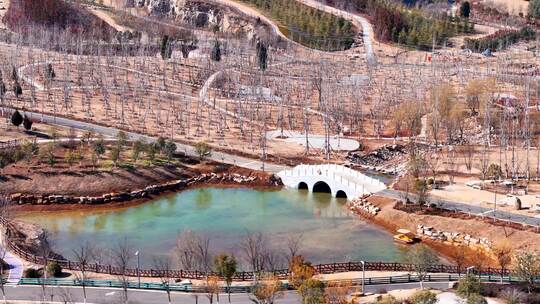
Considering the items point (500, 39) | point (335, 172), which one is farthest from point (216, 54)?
point (335, 172)

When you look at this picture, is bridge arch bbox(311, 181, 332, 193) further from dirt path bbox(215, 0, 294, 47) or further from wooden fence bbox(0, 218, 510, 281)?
dirt path bbox(215, 0, 294, 47)

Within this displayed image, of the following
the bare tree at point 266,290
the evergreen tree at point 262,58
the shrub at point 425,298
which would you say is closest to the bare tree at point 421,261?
the shrub at point 425,298

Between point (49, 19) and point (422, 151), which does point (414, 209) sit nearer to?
point (422, 151)

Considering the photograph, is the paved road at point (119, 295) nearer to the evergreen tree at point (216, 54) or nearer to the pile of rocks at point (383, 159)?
the pile of rocks at point (383, 159)

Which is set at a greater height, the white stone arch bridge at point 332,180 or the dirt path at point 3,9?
the dirt path at point 3,9

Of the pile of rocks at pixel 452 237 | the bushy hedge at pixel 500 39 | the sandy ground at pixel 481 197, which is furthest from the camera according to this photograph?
the bushy hedge at pixel 500 39

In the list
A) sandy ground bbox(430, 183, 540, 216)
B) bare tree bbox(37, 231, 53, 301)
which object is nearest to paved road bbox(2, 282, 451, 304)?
bare tree bbox(37, 231, 53, 301)
